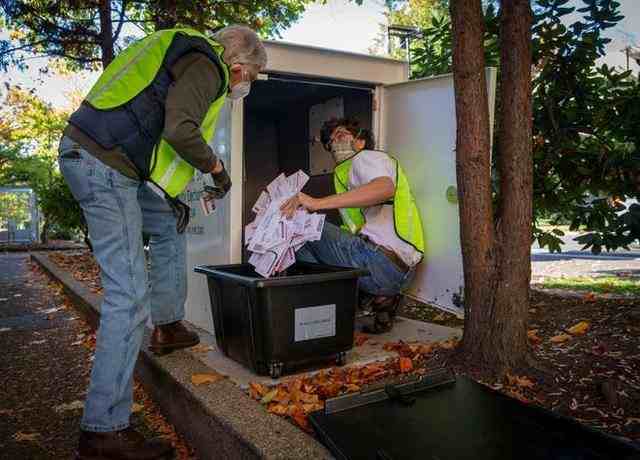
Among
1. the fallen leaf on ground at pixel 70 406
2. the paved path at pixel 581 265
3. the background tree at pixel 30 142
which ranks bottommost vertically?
the paved path at pixel 581 265

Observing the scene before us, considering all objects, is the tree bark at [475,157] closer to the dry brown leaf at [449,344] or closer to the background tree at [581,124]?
the dry brown leaf at [449,344]

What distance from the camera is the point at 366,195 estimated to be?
292cm

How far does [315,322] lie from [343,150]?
126 centimetres

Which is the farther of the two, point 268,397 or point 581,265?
point 581,265

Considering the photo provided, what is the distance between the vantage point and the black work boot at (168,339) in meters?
2.72

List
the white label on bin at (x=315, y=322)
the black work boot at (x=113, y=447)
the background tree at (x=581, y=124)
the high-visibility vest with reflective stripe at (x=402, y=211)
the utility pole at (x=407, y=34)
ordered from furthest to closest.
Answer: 1. the utility pole at (x=407, y=34)
2. the background tree at (x=581, y=124)
3. the high-visibility vest with reflective stripe at (x=402, y=211)
4. the white label on bin at (x=315, y=322)
5. the black work boot at (x=113, y=447)

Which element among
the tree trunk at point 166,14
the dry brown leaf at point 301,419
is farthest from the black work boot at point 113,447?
the tree trunk at point 166,14

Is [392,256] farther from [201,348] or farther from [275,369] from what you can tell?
[201,348]

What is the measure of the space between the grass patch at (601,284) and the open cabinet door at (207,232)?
4.08 metres

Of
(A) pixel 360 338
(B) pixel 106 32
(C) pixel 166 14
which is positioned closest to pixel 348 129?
(A) pixel 360 338

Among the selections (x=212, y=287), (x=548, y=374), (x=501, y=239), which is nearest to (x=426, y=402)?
(x=548, y=374)

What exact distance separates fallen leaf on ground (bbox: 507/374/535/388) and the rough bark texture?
0.06 m

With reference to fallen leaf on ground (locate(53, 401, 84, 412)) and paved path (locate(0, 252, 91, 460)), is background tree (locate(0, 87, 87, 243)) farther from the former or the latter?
fallen leaf on ground (locate(53, 401, 84, 412))

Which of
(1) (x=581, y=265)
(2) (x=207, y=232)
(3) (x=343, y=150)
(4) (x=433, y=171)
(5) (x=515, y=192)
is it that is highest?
(3) (x=343, y=150)
